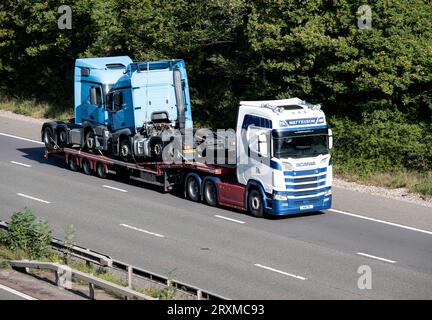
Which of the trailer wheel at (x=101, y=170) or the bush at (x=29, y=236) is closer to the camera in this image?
the bush at (x=29, y=236)

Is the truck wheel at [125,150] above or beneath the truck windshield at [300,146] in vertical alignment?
beneath

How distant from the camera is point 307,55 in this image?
3212cm

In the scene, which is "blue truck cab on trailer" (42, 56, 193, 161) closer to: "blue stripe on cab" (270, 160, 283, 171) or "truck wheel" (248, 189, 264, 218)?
"truck wheel" (248, 189, 264, 218)

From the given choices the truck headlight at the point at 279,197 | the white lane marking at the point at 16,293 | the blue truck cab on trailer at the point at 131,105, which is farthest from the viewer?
the blue truck cab on trailer at the point at 131,105

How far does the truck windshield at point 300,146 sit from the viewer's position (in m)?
24.9

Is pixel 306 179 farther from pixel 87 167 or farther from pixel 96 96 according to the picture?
pixel 87 167

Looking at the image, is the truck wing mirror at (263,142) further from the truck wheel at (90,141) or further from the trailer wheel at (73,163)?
the trailer wheel at (73,163)

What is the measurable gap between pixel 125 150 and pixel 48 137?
492cm

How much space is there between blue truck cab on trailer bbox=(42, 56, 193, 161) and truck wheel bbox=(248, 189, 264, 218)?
396cm

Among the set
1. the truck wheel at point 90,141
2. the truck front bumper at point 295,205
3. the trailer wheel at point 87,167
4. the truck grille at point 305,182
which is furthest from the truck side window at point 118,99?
the truck grille at point 305,182

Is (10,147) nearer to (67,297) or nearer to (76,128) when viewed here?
(76,128)

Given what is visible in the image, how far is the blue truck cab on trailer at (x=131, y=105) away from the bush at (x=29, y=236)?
791 cm

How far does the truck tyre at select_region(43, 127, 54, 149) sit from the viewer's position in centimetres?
3344

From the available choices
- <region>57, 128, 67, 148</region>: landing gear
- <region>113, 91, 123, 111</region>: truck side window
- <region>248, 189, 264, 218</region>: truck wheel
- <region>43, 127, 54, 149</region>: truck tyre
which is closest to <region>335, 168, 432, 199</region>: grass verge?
<region>248, 189, 264, 218</region>: truck wheel
